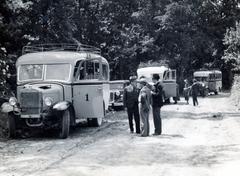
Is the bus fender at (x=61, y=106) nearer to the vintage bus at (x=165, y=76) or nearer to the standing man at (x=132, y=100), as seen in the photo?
the standing man at (x=132, y=100)

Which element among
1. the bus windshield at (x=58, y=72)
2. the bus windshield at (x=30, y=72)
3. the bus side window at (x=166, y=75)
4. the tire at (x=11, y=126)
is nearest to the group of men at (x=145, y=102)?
the bus windshield at (x=58, y=72)

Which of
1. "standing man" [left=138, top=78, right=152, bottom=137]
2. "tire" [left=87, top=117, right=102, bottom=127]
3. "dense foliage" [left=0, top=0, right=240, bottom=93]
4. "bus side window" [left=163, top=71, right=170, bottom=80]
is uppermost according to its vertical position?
"dense foliage" [left=0, top=0, right=240, bottom=93]

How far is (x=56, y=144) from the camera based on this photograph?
14.6m

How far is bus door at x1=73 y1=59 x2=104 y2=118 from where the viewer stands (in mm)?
17531

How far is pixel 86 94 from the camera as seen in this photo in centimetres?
1761

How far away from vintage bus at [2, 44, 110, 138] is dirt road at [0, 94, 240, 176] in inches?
24.7

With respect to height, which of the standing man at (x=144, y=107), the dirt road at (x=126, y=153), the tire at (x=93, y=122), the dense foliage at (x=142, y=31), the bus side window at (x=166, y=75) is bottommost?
the dirt road at (x=126, y=153)

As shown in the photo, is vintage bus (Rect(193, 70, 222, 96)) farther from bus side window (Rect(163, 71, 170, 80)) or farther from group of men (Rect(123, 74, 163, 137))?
group of men (Rect(123, 74, 163, 137))

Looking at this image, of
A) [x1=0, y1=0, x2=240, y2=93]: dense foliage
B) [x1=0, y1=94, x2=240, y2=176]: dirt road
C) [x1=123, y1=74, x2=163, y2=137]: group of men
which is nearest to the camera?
[x1=0, y1=94, x2=240, y2=176]: dirt road

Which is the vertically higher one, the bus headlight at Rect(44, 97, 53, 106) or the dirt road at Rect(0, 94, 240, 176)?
the bus headlight at Rect(44, 97, 53, 106)

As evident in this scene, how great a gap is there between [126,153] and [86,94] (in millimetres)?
5519

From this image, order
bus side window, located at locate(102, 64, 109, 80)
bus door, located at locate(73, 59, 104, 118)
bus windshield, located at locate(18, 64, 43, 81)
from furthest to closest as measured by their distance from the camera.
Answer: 1. bus side window, located at locate(102, 64, 109, 80)
2. bus windshield, located at locate(18, 64, 43, 81)
3. bus door, located at locate(73, 59, 104, 118)

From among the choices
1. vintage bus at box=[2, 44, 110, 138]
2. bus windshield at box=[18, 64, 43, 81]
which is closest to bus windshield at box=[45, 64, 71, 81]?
vintage bus at box=[2, 44, 110, 138]

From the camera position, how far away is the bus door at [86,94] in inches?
690
